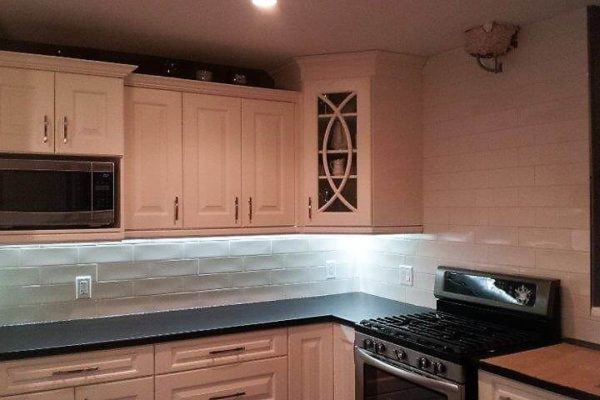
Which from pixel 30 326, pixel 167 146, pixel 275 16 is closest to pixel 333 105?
pixel 275 16

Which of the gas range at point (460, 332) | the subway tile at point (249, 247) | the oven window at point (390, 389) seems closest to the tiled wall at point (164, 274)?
the subway tile at point (249, 247)

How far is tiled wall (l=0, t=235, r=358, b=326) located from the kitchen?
1cm

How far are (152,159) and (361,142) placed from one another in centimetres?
112

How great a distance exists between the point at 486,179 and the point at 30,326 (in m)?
2.36

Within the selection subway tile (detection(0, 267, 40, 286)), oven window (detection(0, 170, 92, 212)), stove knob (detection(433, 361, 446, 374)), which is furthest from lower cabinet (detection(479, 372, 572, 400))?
subway tile (detection(0, 267, 40, 286))

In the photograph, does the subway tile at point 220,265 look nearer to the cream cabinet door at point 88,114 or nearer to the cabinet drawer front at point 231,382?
the cabinet drawer front at point 231,382

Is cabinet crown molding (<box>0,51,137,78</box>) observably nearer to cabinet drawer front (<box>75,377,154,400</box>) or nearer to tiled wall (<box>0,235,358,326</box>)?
tiled wall (<box>0,235,358,326</box>)

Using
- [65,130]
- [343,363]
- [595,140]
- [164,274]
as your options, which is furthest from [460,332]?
[65,130]

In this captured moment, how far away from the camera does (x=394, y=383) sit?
7.43 feet

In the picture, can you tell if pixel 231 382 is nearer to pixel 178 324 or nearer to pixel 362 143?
pixel 178 324

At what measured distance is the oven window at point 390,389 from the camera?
83.4 inches

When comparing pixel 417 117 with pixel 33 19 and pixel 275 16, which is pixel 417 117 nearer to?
pixel 275 16

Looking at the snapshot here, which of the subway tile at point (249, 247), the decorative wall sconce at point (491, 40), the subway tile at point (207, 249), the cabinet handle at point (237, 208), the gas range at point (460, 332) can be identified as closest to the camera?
the gas range at point (460, 332)

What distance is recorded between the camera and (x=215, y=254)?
2.97 meters
